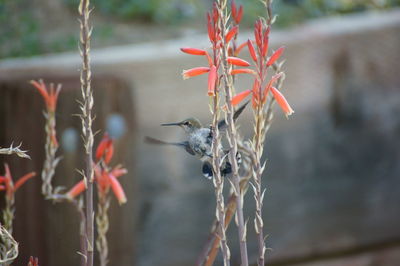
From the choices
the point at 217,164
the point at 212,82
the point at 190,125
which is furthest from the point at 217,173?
the point at 190,125

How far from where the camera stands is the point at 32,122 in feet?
8.61

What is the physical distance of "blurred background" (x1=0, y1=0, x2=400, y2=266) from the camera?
268cm

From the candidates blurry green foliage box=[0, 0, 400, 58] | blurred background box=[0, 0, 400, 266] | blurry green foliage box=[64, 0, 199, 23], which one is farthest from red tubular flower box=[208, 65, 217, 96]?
blurry green foliage box=[64, 0, 199, 23]

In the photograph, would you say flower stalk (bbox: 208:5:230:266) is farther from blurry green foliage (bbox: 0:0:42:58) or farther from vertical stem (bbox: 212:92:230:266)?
blurry green foliage (bbox: 0:0:42:58)

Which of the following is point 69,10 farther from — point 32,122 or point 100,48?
point 32,122

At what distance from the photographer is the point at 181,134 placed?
3.06 metres

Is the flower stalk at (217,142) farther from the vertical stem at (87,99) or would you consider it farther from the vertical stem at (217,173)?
the vertical stem at (87,99)

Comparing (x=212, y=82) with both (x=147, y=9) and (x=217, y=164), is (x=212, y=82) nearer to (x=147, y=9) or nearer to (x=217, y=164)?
(x=217, y=164)

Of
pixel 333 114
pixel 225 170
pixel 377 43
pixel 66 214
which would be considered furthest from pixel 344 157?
pixel 225 170

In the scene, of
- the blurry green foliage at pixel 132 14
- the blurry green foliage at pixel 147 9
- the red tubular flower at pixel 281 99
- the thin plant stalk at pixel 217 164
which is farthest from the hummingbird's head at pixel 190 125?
the blurry green foliage at pixel 147 9

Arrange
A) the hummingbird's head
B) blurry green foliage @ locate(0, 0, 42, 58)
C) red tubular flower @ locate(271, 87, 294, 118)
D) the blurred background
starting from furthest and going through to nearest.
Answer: blurry green foliage @ locate(0, 0, 42, 58) → the blurred background → the hummingbird's head → red tubular flower @ locate(271, 87, 294, 118)

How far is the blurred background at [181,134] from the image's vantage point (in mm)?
2676

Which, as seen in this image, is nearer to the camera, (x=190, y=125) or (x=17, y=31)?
(x=190, y=125)

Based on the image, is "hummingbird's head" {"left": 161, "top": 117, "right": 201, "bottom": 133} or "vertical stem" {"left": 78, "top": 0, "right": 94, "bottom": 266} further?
"hummingbird's head" {"left": 161, "top": 117, "right": 201, "bottom": 133}
